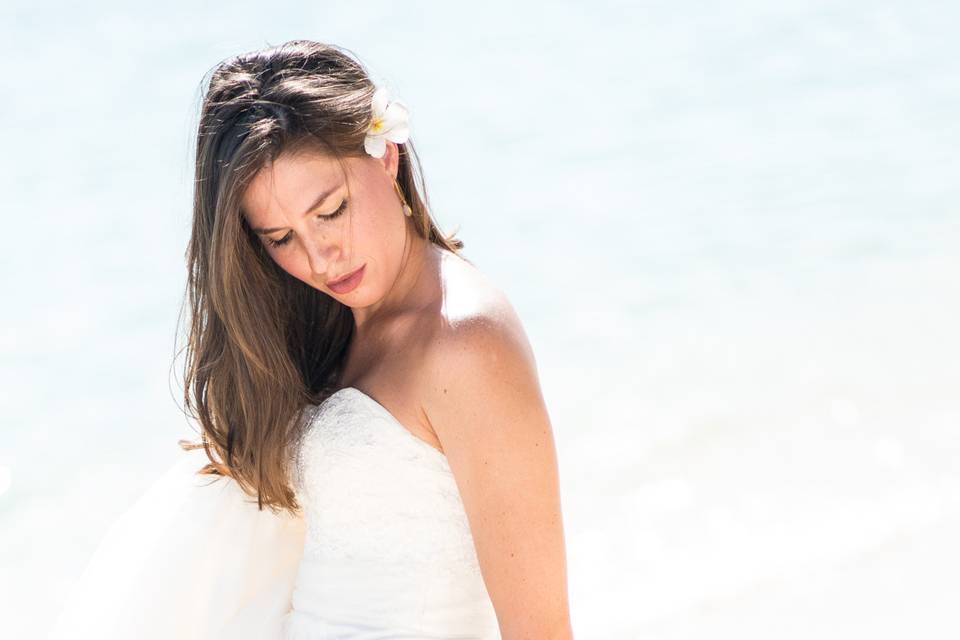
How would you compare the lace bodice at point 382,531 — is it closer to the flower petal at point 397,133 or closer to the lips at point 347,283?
the lips at point 347,283

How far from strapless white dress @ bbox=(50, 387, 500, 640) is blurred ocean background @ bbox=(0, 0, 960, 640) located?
0.85 m

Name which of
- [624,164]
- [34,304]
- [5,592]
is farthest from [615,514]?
[624,164]

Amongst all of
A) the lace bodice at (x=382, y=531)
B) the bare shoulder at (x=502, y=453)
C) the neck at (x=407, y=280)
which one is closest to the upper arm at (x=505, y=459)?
the bare shoulder at (x=502, y=453)

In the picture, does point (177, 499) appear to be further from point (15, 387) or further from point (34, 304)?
point (34, 304)

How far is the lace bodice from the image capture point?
2.53 meters

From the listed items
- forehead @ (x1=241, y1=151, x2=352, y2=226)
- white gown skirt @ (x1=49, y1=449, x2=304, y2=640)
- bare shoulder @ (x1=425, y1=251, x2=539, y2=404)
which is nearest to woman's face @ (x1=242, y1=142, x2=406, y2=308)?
forehead @ (x1=241, y1=151, x2=352, y2=226)

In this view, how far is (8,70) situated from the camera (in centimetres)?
1015

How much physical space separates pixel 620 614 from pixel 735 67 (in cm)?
714

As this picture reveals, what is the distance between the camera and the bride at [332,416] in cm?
240

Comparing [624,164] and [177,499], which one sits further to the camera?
[624,164]

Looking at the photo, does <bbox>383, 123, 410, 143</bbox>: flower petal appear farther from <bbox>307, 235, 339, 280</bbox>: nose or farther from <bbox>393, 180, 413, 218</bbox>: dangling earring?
<bbox>307, 235, 339, 280</bbox>: nose

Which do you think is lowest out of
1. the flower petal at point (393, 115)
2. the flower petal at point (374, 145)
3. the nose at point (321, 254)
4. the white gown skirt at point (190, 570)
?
the white gown skirt at point (190, 570)

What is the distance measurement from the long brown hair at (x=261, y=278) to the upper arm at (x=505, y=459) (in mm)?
439

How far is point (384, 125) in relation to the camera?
263 centimetres
